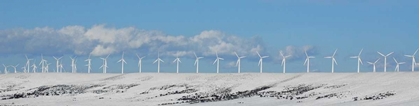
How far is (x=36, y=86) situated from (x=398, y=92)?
193 ft

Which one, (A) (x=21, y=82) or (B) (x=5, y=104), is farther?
(A) (x=21, y=82)

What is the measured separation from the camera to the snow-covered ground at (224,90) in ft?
210

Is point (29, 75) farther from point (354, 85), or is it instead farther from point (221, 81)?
point (354, 85)

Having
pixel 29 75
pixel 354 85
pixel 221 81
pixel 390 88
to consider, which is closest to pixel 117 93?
pixel 221 81

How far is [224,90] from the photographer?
83.1 meters

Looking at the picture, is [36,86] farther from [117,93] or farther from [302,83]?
[302,83]

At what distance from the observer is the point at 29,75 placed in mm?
125000

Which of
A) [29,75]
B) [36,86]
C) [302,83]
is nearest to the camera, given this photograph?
[302,83]

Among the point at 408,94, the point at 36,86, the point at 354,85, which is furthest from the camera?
the point at 36,86

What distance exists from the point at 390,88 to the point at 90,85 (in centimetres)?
4575

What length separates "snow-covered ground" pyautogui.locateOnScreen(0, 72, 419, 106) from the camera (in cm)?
6412

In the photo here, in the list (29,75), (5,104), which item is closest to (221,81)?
(5,104)

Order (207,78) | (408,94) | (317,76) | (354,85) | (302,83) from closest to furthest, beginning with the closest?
(408,94)
(354,85)
(302,83)
(317,76)
(207,78)

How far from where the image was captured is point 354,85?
2913 inches
